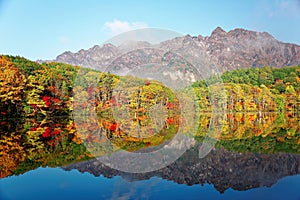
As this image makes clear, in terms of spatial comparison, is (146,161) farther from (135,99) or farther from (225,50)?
(225,50)

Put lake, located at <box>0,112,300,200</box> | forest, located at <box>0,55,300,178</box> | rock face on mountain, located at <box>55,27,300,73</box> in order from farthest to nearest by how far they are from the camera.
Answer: rock face on mountain, located at <box>55,27,300,73</box> < forest, located at <box>0,55,300,178</box> < lake, located at <box>0,112,300,200</box>

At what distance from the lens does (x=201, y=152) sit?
7.70 m

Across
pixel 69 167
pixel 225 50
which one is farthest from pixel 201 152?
pixel 225 50

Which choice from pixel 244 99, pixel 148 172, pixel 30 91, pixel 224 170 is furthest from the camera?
pixel 244 99

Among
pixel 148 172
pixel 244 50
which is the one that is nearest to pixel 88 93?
pixel 148 172

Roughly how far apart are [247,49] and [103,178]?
18352 centimetres

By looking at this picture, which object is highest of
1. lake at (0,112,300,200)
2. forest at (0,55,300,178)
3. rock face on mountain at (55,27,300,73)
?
rock face on mountain at (55,27,300,73)

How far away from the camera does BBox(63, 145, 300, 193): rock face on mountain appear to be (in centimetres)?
499

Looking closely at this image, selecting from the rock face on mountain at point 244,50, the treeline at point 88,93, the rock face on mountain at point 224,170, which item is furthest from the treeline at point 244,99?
the rock face on mountain at point 244,50

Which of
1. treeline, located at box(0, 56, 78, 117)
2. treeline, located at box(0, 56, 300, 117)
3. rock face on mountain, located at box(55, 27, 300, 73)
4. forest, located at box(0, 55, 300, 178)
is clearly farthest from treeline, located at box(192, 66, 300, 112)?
rock face on mountain, located at box(55, 27, 300, 73)

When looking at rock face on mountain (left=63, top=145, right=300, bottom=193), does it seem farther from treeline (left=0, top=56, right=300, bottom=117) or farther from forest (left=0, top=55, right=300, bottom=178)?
treeline (left=0, top=56, right=300, bottom=117)

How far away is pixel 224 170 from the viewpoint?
5695 millimetres

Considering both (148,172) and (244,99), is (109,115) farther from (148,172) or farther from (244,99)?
(148,172)

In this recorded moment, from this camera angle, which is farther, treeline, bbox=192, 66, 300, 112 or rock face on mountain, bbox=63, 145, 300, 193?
treeline, bbox=192, 66, 300, 112
